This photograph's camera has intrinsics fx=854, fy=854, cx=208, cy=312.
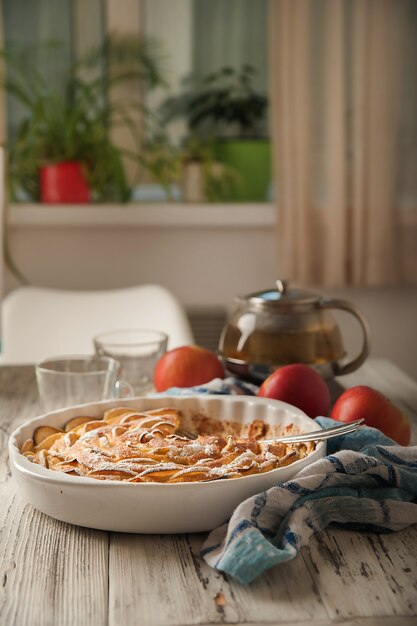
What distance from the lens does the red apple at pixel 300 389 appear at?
46.3 inches

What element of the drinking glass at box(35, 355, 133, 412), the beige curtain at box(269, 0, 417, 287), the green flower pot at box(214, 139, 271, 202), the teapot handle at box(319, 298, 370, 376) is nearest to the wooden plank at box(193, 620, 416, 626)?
the drinking glass at box(35, 355, 133, 412)

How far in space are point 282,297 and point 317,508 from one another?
56 centimetres

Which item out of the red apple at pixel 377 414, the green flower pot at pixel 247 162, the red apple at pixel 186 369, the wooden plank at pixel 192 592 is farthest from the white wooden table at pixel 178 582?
the green flower pot at pixel 247 162

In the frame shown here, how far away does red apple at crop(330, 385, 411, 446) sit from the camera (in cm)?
109

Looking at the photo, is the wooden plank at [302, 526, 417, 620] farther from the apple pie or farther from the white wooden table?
the apple pie

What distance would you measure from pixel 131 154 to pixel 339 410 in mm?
2023

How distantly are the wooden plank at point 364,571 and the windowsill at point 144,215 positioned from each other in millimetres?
2125

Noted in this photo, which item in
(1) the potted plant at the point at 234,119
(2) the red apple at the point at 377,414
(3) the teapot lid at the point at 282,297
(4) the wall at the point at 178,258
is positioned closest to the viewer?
(2) the red apple at the point at 377,414

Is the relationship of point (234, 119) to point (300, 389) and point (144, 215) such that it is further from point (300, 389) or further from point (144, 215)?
point (300, 389)

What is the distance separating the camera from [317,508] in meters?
0.85

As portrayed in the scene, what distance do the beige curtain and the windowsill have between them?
13cm

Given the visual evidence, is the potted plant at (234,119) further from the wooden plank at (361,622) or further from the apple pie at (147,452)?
the wooden plank at (361,622)

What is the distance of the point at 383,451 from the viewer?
3.12 feet

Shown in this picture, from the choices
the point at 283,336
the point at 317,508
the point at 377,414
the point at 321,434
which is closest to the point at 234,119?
the point at 283,336
